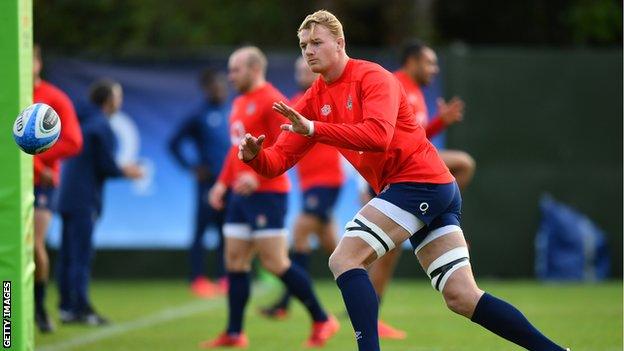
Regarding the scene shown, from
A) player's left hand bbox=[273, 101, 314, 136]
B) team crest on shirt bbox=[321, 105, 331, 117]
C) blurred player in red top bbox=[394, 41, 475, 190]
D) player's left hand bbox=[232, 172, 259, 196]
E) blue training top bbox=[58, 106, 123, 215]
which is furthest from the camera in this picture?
blue training top bbox=[58, 106, 123, 215]

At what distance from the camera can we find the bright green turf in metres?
9.54

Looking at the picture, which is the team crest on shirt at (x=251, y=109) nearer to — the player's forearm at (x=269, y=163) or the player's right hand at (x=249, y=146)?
the player's forearm at (x=269, y=163)

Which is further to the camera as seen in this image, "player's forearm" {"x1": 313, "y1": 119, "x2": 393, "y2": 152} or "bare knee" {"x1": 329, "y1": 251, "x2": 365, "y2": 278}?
"bare knee" {"x1": 329, "y1": 251, "x2": 365, "y2": 278}

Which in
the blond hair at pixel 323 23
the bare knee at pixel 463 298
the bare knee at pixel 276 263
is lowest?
the bare knee at pixel 276 263

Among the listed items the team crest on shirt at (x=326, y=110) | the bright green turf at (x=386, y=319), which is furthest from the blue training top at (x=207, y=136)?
the team crest on shirt at (x=326, y=110)

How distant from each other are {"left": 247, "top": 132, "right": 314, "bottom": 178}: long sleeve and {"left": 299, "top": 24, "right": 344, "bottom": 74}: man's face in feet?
1.43

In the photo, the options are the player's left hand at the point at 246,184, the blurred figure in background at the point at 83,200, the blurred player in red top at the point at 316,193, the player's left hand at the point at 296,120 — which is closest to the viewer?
the player's left hand at the point at 296,120

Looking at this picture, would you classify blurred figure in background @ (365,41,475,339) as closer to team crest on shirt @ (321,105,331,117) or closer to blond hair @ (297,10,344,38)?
team crest on shirt @ (321,105,331,117)

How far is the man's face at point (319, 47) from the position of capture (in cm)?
689

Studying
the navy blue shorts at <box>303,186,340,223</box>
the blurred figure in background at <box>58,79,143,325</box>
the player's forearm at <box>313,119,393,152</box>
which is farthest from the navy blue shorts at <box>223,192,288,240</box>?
the player's forearm at <box>313,119,393,152</box>

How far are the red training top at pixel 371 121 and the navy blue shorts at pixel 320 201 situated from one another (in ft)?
17.1

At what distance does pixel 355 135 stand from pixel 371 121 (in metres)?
0.14

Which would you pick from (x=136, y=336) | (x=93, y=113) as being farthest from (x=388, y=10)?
(x=136, y=336)

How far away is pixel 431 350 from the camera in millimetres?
8953
